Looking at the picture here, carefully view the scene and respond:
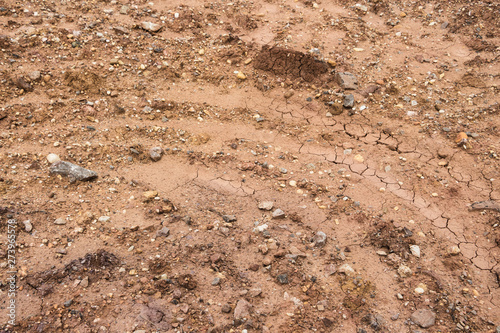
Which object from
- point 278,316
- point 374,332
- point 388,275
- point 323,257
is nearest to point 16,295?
point 278,316

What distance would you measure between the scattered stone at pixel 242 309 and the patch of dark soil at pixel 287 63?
3.43 meters

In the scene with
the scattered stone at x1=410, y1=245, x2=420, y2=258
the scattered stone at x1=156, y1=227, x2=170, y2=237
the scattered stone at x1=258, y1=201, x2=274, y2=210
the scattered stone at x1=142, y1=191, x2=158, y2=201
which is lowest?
the scattered stone at x1=156, y1=227, x2=170, y2=237

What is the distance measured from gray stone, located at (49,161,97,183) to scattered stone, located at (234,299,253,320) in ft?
7.03

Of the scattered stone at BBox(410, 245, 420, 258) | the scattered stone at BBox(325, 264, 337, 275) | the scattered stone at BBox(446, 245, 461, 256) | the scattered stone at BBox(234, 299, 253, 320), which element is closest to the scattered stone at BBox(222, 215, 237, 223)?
the scattered stone at BBox(234, 299, 253, 320)

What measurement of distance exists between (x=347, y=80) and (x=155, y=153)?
289cm

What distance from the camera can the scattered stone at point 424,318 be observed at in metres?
2.98

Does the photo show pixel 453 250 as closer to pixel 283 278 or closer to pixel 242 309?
pixel 283 278

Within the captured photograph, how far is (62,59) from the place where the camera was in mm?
5020

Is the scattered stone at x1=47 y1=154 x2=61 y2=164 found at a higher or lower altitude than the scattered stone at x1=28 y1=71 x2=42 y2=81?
lower

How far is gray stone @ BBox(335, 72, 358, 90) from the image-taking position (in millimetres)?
5102

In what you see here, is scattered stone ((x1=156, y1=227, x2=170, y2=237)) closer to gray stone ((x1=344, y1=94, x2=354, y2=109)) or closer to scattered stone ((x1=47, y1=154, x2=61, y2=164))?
scattered stone ((x1=47, y1=154, x2=61, y2=164))

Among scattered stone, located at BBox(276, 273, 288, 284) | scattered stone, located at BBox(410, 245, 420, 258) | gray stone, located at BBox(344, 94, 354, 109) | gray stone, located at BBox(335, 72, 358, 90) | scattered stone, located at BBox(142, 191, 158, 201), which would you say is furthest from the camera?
gray stone, located at BBox(335, 72, 358, 90)

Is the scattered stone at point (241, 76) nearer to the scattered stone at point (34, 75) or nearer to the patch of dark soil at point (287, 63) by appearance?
the patch of dark soil at point (287, 63)

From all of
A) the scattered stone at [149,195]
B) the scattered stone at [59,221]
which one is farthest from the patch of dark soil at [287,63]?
the scattered stone at [59,221]
